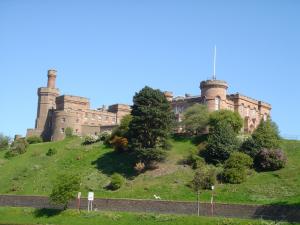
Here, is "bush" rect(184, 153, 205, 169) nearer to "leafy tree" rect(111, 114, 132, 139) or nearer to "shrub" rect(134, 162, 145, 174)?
"shrub" rect(134, 162, 145, 174)

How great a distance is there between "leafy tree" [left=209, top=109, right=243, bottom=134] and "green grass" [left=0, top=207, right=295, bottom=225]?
2467 centimetres

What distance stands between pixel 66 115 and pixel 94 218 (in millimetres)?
48568

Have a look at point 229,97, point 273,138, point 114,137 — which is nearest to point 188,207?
point 273,138

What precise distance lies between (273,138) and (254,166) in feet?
15.3

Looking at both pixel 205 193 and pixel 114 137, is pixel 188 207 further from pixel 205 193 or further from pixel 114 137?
pixel 114 137

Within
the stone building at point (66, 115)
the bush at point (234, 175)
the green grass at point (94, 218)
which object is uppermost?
the stone building at point (66, 115)

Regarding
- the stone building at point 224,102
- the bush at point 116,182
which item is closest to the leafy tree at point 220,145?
the bush at point 116,182

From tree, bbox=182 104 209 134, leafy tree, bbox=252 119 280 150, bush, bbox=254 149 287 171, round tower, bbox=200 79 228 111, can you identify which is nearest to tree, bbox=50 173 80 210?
bush, bbox=254 149 287 171

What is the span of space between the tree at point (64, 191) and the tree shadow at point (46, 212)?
76 cm

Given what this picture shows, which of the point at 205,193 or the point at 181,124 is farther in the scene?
the point at 181,124

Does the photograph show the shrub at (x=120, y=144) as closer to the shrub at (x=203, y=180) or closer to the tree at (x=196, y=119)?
the tree at (x=196, y=119)

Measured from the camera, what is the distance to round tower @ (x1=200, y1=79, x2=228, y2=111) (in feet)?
261

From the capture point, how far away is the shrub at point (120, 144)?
2653 inches

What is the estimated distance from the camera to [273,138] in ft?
199
